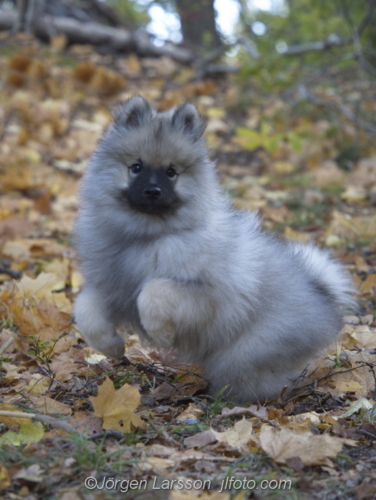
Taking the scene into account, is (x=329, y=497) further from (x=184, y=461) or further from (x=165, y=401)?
(x=165, y=401)

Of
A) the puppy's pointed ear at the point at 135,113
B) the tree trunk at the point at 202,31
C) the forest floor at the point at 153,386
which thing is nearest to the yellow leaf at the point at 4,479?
the forest floor at the point at 153,386

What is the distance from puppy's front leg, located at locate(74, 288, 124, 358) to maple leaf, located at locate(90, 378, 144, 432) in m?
0.53

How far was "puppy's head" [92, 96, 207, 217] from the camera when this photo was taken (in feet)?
10.6

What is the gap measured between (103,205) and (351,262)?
A: 2895mm

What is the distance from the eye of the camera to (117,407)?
289 centimetres

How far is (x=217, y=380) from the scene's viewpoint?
3469 mm

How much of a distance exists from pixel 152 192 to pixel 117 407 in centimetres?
111

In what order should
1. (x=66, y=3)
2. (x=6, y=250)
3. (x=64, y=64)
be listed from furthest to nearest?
(x=66, y=3) → (x=64, y=64) → (x=6, y=250)

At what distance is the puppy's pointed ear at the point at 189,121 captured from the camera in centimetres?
339

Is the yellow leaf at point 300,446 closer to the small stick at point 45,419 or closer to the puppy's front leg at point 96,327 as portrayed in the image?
the small stick at point 45,419

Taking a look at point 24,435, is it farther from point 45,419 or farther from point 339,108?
point 339,108

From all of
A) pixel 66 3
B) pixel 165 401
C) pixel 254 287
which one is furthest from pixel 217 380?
pixel 66 3

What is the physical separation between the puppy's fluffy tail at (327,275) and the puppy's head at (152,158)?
99cm

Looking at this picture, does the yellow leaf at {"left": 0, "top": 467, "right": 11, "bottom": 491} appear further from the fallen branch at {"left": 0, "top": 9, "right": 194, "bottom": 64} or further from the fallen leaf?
the fallen branch at {"left": 0, "top": 9, "right": 194, "bottom": 64}
